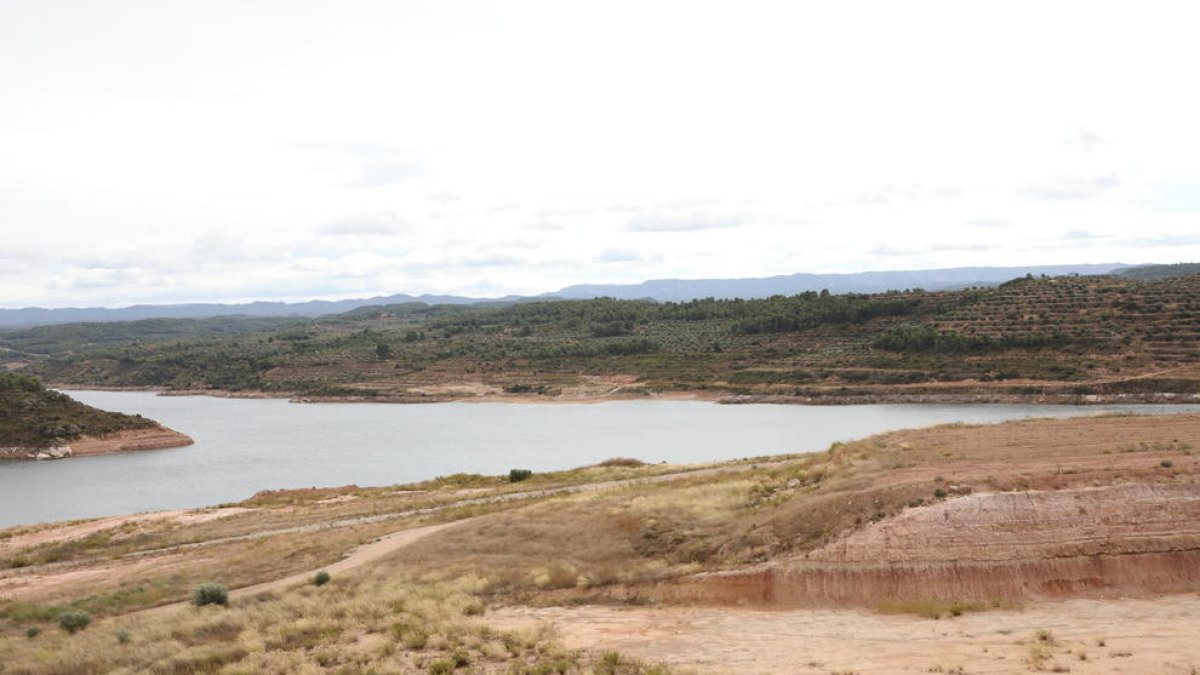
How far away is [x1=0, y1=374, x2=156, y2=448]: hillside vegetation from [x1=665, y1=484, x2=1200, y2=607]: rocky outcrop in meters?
63.2

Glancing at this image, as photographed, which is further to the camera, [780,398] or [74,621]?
[780,398]

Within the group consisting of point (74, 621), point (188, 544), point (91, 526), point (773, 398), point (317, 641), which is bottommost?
point (773, 398)

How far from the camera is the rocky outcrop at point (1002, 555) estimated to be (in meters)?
15.2

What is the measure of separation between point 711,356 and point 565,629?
79.6m

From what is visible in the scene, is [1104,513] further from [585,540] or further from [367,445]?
[367,445]

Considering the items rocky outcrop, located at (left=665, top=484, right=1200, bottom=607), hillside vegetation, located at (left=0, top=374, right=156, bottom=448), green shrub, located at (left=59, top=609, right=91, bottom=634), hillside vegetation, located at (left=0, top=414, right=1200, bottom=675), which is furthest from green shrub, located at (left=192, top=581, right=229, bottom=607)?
hillside vegetation, located at (left=0, top=374, right=156, bottom=448)

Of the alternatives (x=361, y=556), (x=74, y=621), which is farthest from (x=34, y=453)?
(x=74, y=621)

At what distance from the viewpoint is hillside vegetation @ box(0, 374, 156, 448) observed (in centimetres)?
6488

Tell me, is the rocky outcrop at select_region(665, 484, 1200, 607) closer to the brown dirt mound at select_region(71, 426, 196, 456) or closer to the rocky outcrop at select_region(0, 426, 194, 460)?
the rocky outcrop at select_region(0, 426, 194, 460)

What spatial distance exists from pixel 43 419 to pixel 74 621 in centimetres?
5844

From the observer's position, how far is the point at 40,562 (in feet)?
85.3

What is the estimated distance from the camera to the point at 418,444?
64.9 m

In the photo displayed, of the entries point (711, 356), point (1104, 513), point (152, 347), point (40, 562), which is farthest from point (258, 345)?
point (1104, 513)

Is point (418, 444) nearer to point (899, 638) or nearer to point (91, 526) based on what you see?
point (91, 526)
